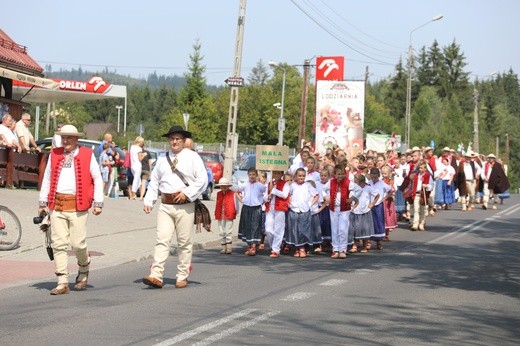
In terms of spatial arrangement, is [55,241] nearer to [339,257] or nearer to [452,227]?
[339,257]

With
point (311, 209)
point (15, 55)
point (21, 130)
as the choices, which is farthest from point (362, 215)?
point (15, 55)

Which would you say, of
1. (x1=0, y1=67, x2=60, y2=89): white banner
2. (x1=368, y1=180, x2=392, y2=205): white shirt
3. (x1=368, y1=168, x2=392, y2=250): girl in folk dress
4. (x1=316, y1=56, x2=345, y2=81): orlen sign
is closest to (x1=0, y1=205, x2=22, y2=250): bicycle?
(x1=368, y1=168, x2=392, y2=250): girl in folk dress

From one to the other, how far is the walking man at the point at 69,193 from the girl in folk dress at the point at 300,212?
6345 mm

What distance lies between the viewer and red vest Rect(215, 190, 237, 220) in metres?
18.2

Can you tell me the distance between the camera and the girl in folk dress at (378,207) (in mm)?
20406

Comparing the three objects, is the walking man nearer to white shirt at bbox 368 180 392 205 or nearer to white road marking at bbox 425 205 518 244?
white shirt at bbox 368 180 392 205

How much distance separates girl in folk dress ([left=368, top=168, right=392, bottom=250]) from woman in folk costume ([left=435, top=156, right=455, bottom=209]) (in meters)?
11.9

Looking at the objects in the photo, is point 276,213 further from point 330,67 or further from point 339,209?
point 330,67

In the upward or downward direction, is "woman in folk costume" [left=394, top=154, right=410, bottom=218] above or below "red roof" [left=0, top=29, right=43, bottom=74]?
below

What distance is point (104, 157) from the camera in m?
28.6

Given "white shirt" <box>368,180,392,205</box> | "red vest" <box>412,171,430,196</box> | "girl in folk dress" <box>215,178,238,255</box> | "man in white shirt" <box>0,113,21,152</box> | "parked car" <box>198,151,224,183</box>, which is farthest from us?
"parked car" <box>198,151,224,183</box>

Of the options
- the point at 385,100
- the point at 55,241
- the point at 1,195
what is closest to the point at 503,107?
the point at 385,100

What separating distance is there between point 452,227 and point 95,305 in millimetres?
16740

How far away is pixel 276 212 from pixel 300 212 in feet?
1.44
